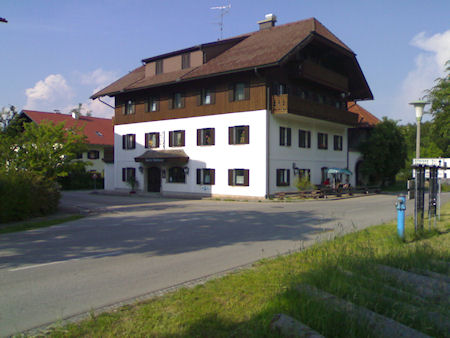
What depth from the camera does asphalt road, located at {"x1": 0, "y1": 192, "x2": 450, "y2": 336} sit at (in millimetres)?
5473

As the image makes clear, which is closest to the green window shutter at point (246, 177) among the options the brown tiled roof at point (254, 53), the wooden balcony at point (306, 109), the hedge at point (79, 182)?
the wooden balcony at point (306, 109)

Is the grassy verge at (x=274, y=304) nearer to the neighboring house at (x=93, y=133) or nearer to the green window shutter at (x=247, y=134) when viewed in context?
the green window shutter at (x=247, y=134)

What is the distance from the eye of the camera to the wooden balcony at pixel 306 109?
1013 inches

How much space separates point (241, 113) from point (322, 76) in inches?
296

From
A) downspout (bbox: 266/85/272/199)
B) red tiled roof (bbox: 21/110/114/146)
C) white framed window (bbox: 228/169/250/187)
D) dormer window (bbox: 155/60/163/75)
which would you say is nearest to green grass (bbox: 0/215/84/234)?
white framed window (bbox: 228/169/250/187)

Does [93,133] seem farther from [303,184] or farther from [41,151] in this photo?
[41,151]

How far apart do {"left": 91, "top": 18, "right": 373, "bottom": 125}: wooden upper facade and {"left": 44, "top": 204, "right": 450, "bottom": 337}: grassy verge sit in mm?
19782

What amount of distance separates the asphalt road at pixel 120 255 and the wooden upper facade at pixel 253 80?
13.4m

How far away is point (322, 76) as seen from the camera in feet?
97.7

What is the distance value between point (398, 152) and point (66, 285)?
3691 cm

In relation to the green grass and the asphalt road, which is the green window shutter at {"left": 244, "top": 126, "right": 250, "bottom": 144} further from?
the green grass

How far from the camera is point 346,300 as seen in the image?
461 centimetres

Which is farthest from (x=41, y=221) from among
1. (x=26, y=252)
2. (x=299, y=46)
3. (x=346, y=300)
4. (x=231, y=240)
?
(x=299, y=46)

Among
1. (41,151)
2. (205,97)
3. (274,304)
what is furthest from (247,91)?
(274,304)
